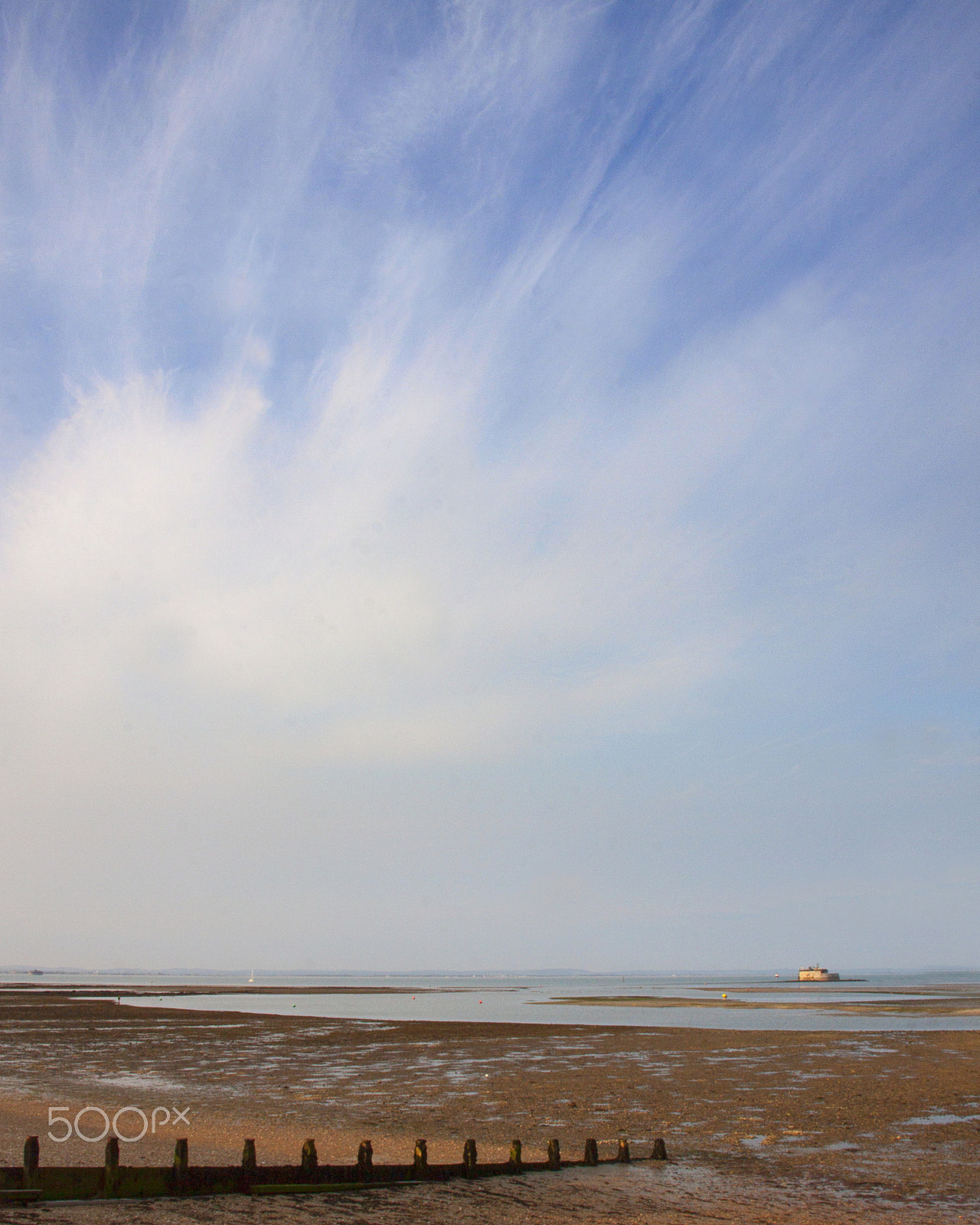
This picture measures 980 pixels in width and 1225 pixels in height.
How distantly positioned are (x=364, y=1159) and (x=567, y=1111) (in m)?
11.1

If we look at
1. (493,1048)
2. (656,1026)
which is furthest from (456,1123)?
(656,1026)

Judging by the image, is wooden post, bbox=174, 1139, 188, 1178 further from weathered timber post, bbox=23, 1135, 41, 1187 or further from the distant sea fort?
the distant sea fort

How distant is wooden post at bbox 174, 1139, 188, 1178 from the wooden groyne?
0.01 m

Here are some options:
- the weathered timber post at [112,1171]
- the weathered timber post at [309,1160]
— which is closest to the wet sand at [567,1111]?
the weathered timber post at [112,1171]

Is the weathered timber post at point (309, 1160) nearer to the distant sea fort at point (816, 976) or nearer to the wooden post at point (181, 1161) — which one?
the wooden post at point (181, 1161)

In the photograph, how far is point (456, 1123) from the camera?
2252cm

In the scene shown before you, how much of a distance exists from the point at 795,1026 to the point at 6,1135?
158 ft

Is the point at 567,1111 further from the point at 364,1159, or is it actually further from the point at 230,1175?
the point at 230,1175

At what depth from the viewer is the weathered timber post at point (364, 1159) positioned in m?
15.0

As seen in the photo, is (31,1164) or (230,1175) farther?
(230,1175)

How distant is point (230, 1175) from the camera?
14.2 metres

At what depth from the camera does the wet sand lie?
48.5 feet

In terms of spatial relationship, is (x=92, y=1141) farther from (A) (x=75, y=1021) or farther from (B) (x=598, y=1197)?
(A) (x=75, y=1021)

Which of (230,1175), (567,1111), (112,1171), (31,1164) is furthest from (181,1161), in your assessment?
(567,1111)
